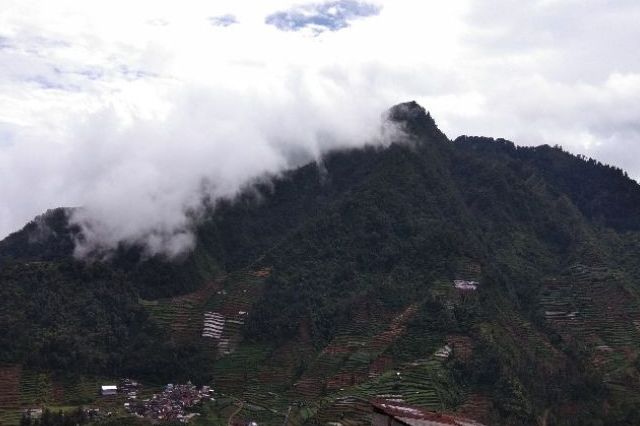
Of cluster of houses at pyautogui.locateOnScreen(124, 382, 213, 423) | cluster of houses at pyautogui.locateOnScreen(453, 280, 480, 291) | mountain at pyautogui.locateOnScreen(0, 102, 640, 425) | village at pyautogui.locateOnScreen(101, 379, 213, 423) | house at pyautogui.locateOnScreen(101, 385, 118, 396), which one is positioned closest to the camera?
mountain at pyautogui.locateOnScreen(0, 102, 640, 425)

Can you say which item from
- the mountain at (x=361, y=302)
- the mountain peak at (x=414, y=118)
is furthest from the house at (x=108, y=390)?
the mountain peak at (x=414, y=118)

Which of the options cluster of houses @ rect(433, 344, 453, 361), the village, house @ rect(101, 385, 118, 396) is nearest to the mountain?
cluster of houses @ rect(433, 344, 453, 361)

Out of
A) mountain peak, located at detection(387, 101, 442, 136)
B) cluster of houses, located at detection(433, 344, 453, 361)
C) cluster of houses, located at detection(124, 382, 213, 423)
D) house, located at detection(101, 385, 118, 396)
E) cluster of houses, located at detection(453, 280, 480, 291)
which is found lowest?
cluster of houses, located at detection(124, 382, 213, 423)

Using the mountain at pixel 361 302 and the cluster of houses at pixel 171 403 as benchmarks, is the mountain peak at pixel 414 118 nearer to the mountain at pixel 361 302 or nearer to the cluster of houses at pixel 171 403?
the mountain at pixel 361 302

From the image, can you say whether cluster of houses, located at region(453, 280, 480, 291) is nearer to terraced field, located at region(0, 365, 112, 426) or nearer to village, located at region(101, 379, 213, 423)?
village, located at region(101, 379, 213, 423)

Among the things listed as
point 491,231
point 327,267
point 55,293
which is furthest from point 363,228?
point 55,293

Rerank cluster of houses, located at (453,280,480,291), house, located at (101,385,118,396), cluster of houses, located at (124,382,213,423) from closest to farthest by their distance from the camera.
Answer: cluster of houses, located at (124,382,213,423) → house, located at (101,385,118,396) → cluster of houses, located at (453,280,480,291)
